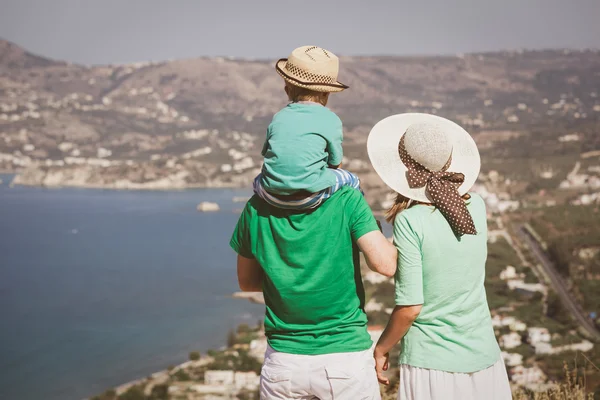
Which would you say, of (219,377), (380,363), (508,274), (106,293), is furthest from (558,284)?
(380,363)

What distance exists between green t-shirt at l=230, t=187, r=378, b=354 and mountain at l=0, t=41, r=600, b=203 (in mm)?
75822

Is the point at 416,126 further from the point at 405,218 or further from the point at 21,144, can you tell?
the point at 21,144

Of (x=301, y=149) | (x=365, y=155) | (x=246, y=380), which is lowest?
(x=246, y=380)

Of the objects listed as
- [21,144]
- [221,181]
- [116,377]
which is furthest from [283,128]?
[21,144]

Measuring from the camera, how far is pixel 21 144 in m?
130

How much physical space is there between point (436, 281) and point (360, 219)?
→ 31 cm

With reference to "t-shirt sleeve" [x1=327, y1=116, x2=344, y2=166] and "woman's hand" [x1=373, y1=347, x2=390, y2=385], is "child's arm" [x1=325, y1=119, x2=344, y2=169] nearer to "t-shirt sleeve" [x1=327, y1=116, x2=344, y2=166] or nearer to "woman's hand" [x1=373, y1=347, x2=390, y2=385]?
"t-shirt sleeve" [x1=327, y1=116, x2=344, y2=166]

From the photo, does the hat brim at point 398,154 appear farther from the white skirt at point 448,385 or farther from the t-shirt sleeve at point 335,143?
the white skirt at point 448,385

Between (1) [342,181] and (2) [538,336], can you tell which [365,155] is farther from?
(1) [342,181]

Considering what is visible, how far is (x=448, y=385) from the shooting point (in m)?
1.88

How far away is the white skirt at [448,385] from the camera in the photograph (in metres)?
1.87

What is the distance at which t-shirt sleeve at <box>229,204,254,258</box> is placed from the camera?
1.87 metres

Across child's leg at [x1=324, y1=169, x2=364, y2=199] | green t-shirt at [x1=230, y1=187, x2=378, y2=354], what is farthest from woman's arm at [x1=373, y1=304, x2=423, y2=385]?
child's leg at [x1=324, y1=169, x2=364, y2=199]

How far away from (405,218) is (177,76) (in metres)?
202
